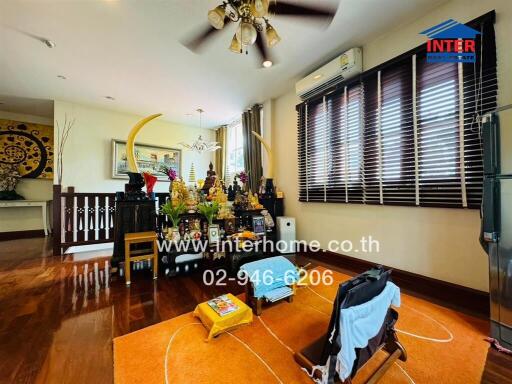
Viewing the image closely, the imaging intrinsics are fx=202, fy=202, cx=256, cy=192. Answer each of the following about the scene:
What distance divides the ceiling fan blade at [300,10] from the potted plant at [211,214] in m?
2.19

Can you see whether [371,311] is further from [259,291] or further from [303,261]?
[303,261]

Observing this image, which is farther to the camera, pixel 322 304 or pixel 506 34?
pixel 322 304

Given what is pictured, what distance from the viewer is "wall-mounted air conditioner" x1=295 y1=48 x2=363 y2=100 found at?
2518mm

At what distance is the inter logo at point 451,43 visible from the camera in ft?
5.90

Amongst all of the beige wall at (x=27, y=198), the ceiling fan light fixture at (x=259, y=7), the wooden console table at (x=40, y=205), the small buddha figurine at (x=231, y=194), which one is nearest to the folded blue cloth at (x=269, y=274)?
the small buddha figurine at (x=231, y=194)

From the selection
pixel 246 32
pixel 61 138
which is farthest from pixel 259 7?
pixel 61 138

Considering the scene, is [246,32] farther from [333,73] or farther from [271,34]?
[333,73]

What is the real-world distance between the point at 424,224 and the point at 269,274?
1.69 m

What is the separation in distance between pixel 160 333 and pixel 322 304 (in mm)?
1398

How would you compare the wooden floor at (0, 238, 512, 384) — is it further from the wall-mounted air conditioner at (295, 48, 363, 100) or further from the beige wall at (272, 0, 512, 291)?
the wall-mounted air conditioner at (295, 48, 363, 100)

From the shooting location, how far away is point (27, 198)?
4.80 metres

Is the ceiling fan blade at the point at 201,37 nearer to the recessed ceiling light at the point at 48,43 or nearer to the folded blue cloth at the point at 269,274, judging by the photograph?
the recessed ceiling light at the point at 48,43

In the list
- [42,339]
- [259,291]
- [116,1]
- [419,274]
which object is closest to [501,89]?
[419,274]

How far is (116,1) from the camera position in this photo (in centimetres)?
188
